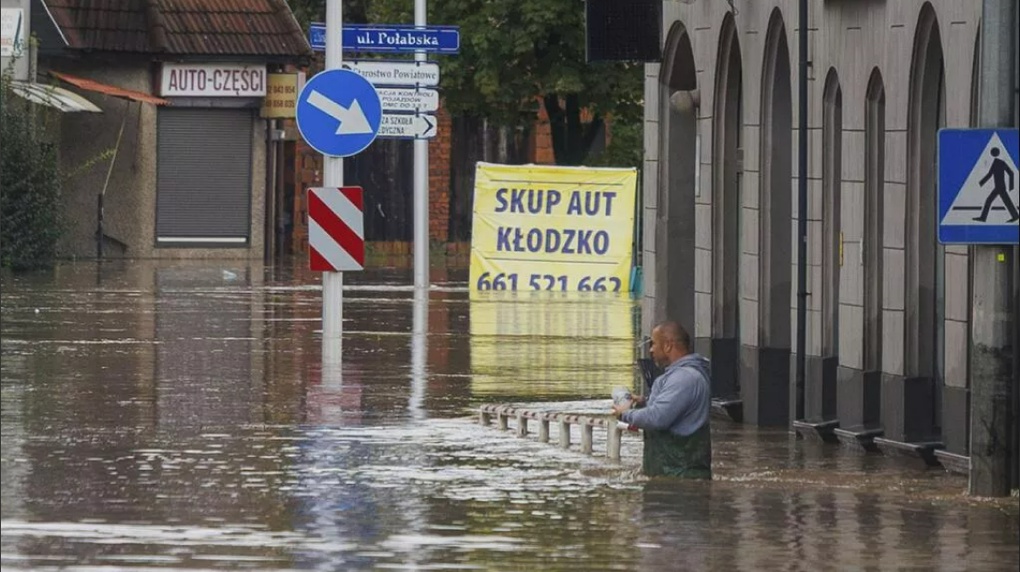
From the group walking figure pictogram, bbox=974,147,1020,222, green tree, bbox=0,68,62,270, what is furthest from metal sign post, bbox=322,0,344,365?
green tree, bbox=0,68,62,270

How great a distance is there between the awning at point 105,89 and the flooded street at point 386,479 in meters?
20.3

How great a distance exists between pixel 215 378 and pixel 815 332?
4.48 m

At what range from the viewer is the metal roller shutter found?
47.9 meters

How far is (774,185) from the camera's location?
1917 centimetres

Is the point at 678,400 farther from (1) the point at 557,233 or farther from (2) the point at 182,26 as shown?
(2) the point at 182,26

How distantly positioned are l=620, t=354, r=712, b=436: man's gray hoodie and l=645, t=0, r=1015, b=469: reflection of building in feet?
6.65

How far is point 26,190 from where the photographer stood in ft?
129

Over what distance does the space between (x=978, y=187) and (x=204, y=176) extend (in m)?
35.8

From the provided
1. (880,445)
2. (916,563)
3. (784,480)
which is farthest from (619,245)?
(916,563)

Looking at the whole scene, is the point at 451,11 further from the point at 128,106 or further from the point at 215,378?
the point at 215,378

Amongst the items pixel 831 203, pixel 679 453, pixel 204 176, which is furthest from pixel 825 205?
pixel 204 176

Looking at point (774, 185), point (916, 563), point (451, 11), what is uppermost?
point (451, 11)

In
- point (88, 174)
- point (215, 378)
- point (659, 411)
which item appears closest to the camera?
point (659, 411)

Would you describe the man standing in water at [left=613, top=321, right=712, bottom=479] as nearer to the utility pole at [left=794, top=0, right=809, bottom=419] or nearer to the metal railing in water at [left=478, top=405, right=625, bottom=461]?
the metal railing in water at [left=478, top=405, right=625, bottom=461]
